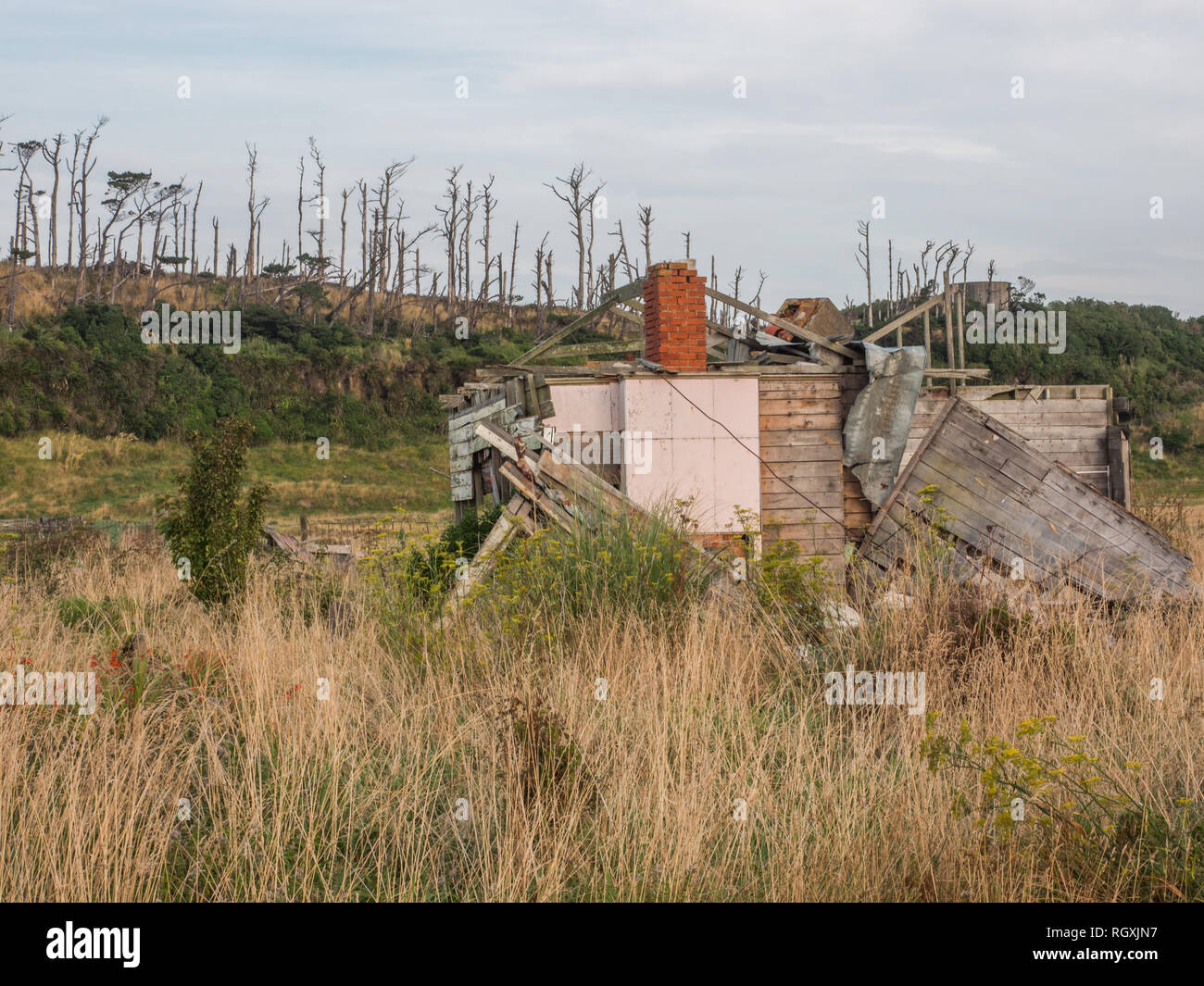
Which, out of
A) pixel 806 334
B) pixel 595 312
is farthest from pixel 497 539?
pixel 806 334

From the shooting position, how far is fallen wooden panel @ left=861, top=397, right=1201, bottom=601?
9.81m

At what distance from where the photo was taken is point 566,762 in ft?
15.0

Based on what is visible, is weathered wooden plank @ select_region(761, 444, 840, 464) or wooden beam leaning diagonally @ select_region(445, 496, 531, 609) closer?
wooden beam leaning diagonally @ select_region(445, 496, 531, 609)

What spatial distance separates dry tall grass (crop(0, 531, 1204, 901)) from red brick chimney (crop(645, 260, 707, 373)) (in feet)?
15.8

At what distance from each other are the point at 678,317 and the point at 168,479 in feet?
70.1

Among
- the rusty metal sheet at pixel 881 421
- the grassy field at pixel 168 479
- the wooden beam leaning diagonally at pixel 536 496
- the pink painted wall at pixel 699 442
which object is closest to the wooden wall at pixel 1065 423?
the rusty metal sheet at pixel 881 421

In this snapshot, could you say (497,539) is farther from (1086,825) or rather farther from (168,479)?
(168,479)

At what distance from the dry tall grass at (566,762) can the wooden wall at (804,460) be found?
16.0ft

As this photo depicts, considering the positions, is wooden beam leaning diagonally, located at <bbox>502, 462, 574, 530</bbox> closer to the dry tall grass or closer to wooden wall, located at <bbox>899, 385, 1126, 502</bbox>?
the dry tall grass

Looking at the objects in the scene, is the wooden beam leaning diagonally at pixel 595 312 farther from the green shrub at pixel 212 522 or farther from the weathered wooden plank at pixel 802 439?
the green shrub at pixel 212 522

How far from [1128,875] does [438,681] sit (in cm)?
371

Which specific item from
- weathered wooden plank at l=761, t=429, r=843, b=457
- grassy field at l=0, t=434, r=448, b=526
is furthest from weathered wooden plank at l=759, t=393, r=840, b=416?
grassy field at l=0, t=434, r=448, b=526

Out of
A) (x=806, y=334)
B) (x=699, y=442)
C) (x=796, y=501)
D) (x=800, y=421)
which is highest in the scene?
(x=806, y=334)
